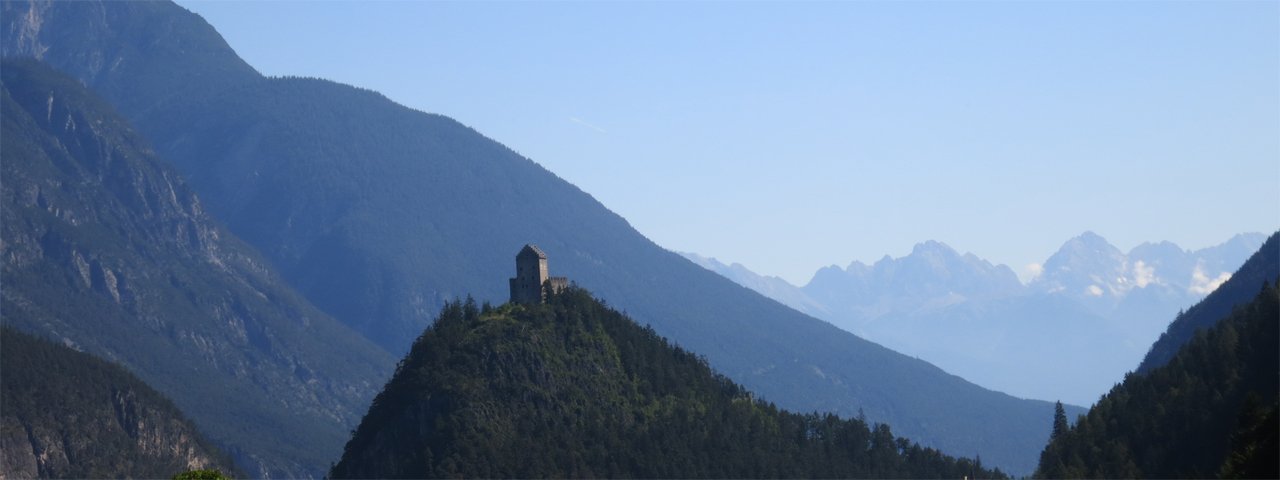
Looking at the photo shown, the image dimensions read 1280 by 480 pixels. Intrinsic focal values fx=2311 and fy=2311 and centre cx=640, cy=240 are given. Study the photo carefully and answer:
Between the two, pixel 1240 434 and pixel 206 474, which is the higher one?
pixel 1240 434

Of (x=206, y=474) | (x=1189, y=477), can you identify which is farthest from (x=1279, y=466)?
(x=206, y=474)

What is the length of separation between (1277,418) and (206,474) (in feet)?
281

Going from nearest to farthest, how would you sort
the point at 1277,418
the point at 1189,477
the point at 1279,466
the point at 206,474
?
1. the point at 1279,466
2. the point at 1277,418
3. the point at 206,474
4. the point at 1189,477

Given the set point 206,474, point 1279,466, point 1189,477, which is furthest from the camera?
point 1189,477

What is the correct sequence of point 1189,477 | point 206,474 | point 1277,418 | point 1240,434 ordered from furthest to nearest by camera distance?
point 1189,477, point 206,474, point 1240,434, point 1277,418

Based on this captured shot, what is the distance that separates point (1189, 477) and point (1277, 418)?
56557mm

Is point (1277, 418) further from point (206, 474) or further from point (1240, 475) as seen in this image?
point (206, 474)

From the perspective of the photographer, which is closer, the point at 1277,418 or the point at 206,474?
the point at 1277,418

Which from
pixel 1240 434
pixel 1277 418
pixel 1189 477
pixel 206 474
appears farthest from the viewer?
pixel 1189 477

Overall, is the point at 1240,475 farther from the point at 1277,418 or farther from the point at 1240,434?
the point at 1240,434

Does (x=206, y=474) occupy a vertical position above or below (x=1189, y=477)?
below

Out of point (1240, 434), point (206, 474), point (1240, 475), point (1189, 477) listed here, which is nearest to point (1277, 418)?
point (1240, 475)

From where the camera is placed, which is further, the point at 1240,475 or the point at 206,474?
the point at 206,474

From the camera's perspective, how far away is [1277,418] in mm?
144125
